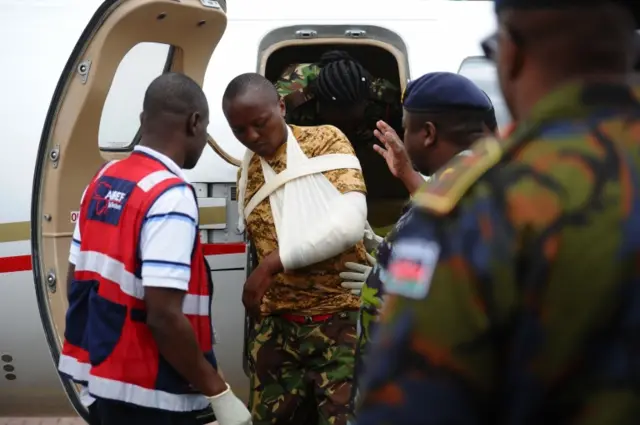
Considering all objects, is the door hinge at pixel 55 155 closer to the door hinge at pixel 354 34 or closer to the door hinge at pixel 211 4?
the door hinge at pixel 211 4

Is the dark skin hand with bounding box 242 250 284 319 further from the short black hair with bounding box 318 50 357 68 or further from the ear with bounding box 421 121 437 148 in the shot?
the short black hair with bounding box 318 50 357 68

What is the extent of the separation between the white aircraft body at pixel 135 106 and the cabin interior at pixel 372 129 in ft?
0.10

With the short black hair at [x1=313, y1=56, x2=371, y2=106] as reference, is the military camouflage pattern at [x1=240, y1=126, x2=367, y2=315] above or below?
below

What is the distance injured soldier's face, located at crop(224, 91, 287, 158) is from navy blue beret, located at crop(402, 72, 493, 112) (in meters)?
1.16

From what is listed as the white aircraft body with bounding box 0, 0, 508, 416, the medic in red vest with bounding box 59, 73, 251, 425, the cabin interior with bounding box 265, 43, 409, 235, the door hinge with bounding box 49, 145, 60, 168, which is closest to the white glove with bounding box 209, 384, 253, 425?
the medic in red vest with bounding box 59, 73, 251, 425

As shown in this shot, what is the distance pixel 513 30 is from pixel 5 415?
4.49 metres

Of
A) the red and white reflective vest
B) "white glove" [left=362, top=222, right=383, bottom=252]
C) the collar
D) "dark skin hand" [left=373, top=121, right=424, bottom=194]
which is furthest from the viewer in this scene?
"white glove" [left=362, top=222, right=383, bottom=252]

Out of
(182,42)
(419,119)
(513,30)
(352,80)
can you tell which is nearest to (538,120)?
(513,30)

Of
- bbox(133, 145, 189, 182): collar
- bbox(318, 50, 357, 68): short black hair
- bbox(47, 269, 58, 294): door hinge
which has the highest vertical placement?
bbox(318, 50, 357, 68): short black hair

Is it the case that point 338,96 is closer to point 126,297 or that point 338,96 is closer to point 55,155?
point 55,155

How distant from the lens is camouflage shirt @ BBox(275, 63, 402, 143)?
464 centimetres

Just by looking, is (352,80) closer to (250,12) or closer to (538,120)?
(250,12)

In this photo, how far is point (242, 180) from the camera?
148 inches

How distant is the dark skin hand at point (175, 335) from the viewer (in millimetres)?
2488
